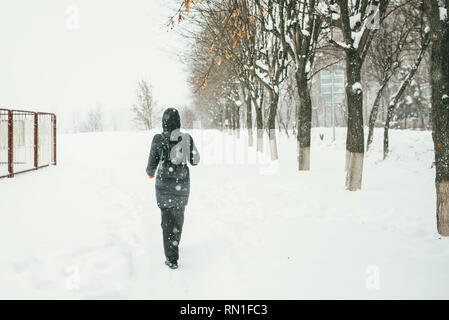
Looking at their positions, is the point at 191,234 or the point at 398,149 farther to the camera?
the point at 398,149

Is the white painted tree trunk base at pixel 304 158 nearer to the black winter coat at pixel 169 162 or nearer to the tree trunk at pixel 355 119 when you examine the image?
the tree trunk at pixel 355 119

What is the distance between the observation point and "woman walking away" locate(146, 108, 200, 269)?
4.12 metres

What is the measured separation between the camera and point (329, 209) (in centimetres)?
614

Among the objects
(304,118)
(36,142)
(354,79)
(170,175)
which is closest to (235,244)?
(170,175)

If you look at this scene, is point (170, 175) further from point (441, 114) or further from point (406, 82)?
point (406, 82)

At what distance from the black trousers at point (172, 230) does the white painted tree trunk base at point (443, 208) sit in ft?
11.8

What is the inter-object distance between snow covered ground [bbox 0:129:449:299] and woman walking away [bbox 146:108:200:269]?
1.27 feet

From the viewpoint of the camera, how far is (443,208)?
439 centimetres

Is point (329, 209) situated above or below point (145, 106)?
below

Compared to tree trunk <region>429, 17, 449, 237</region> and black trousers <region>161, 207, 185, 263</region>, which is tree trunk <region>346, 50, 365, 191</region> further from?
black trousers <region>161, 207, 185, 263</region>

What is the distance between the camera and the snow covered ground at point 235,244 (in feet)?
11.5
